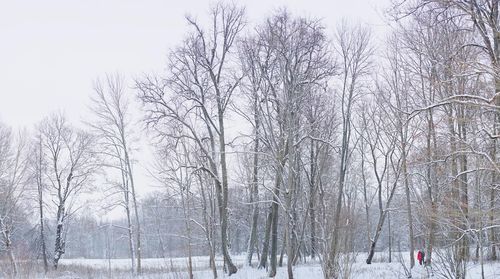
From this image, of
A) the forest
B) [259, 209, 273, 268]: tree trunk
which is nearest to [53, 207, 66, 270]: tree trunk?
the forest

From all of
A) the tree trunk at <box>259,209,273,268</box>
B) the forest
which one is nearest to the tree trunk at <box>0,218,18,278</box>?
the forest

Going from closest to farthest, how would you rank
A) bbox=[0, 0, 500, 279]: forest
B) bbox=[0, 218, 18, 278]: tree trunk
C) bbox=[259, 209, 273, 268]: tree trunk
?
1. bbox=[0, 0, 500, 279]: forest
2. bbox=[259, 209, 273, 268]: tree trunk
3. bbox=[0, 218, 18, 278]: tree trunk

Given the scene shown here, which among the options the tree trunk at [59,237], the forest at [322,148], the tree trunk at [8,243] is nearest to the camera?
the forest at [322,148]

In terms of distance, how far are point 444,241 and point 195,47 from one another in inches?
536

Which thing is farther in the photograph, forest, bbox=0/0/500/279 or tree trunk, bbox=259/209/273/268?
tree trunk, bbox=259/209/273/268

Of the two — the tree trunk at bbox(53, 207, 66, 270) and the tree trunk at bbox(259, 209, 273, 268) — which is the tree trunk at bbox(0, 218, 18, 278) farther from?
the tree trunk at bbox(259, 209, 273, 268)

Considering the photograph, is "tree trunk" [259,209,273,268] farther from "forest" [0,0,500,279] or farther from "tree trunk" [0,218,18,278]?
"tree trunk" [0,218,18,278]

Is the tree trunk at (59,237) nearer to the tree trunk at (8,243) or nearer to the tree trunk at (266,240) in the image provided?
the tree trunk at (8,243)

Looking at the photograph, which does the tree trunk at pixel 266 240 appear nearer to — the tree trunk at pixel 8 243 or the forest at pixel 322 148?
the forest at pixel 322 148

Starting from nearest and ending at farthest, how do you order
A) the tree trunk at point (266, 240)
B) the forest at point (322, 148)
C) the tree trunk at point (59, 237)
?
the forest at point (322, 148) < the tree trunk at point (266, 240) < the tree trunk at point (59, 237)

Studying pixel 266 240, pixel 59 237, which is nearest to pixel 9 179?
pixel 59 237

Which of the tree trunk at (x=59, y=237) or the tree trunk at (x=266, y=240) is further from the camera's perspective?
the tree trunk at (x=59, y=237)

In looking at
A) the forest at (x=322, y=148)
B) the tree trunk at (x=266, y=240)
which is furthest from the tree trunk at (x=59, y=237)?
the tree trunk at (x=266, y=240)

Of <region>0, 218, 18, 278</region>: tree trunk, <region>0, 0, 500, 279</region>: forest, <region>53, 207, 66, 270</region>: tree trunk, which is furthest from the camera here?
<region>53, 207, 66, 270</region>: tree trunk
